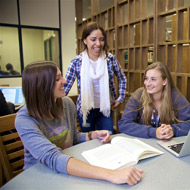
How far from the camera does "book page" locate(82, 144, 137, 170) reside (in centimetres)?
91

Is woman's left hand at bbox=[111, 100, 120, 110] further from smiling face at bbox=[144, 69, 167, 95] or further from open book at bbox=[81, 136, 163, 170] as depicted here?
open book at bbox=[81, 136, 163, 170]

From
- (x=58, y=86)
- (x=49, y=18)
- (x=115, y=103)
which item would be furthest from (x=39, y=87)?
(x=49, y=18)

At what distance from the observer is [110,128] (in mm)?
1782

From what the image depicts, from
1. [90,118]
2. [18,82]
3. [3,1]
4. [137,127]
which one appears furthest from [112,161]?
[3,1]

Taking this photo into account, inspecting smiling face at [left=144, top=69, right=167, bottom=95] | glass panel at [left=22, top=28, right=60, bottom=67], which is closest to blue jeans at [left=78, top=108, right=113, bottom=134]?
smiling face at [left=144, top=69, right=167, bottom=95]

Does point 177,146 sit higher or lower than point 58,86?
lower

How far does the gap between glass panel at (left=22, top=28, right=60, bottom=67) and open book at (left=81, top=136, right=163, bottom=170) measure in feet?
13.4

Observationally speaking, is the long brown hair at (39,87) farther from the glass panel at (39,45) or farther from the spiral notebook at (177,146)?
the glass panel at (39,45)

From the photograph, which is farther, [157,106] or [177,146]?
[157,106]

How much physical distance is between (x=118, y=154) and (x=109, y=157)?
0.05m

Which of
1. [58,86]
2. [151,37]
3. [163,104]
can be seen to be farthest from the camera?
[151,37]

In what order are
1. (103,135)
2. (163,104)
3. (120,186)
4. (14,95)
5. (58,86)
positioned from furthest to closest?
(14,95) → (163,104) → (103,135) → (58,86) → (120,186)

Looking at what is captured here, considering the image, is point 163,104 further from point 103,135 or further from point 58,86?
point 58,86

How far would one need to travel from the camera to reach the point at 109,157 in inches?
38.4
